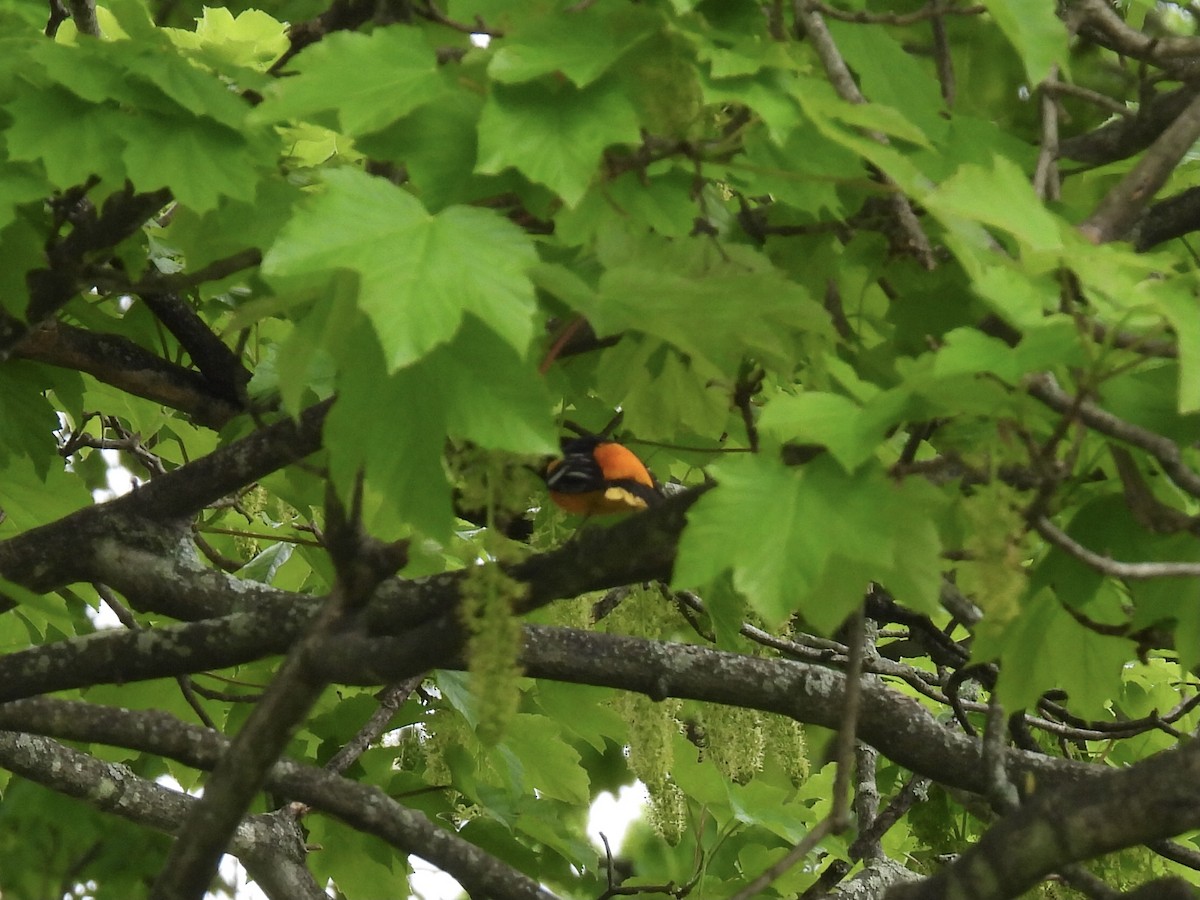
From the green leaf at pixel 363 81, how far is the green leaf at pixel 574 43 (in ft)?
0.32

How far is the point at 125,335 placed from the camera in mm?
3045

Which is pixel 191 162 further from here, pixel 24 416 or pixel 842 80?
pixel 24 416

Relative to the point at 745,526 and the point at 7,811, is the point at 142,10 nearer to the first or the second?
the point at 745,526

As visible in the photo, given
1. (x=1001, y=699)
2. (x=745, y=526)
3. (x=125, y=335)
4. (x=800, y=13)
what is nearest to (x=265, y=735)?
Answer: (x=745, y=526)

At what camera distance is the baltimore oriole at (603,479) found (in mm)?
2125

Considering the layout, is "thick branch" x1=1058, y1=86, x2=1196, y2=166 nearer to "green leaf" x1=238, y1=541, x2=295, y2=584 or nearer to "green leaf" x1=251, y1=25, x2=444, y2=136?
"green leaf" x1=251, y1=25, x2=444, y2=136

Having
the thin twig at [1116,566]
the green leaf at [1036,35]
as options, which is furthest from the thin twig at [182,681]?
the green leaf at [1036,35]

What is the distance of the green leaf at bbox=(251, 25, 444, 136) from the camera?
57.5 inches

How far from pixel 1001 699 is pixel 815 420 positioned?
824 millimetres

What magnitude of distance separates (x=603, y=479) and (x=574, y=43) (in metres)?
0.84

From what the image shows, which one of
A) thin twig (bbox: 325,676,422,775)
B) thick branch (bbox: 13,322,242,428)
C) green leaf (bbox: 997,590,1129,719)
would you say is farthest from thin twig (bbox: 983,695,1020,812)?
thick branch (bbox: 13,322,242,428)

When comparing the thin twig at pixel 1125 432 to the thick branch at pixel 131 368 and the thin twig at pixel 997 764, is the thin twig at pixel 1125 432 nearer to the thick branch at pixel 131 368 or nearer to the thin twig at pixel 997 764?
the thin twig at pixel 997 764

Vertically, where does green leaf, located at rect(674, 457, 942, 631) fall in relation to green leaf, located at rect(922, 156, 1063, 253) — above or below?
below

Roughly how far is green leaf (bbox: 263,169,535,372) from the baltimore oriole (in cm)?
87
